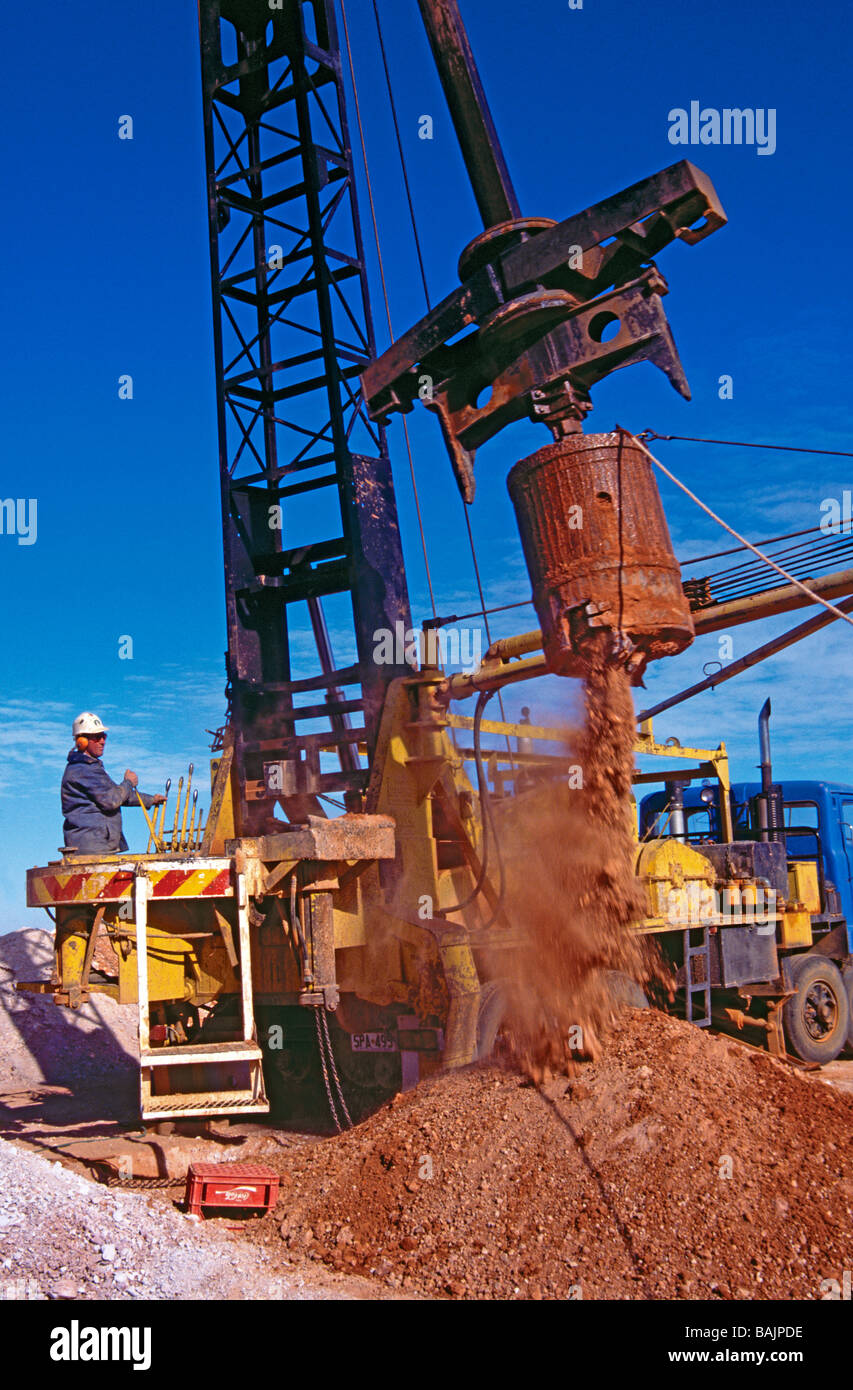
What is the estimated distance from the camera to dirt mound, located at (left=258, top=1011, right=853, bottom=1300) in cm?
462

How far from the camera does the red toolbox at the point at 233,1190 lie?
5.74 m

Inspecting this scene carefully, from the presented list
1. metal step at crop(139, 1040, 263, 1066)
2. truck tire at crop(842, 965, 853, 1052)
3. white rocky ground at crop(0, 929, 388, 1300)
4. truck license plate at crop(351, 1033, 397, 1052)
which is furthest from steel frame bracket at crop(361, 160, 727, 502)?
truck tire at crop(842, 965, 853, 1052)

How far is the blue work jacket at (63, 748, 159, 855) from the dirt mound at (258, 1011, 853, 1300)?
2557 mm

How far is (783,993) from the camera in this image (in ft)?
34.8

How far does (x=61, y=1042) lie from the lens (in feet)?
39.4

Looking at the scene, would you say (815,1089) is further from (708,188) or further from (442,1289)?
(708,188)

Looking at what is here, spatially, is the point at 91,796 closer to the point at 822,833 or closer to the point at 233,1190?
the point at 233,1190

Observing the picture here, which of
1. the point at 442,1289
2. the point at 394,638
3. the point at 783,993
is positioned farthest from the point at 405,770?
the point at 783,993

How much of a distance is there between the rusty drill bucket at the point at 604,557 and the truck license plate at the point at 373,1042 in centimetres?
317

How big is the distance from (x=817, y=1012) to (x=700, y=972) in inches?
93.5

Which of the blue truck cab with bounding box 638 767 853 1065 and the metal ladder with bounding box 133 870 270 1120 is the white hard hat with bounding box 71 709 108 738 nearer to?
the metal ladder with bounding box 133 870 270 1120

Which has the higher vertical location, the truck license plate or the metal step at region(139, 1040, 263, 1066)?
the metal step at region(139, 1040, 263, 1066)

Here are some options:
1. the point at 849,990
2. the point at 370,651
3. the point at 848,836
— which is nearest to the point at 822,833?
the point at 848,836
